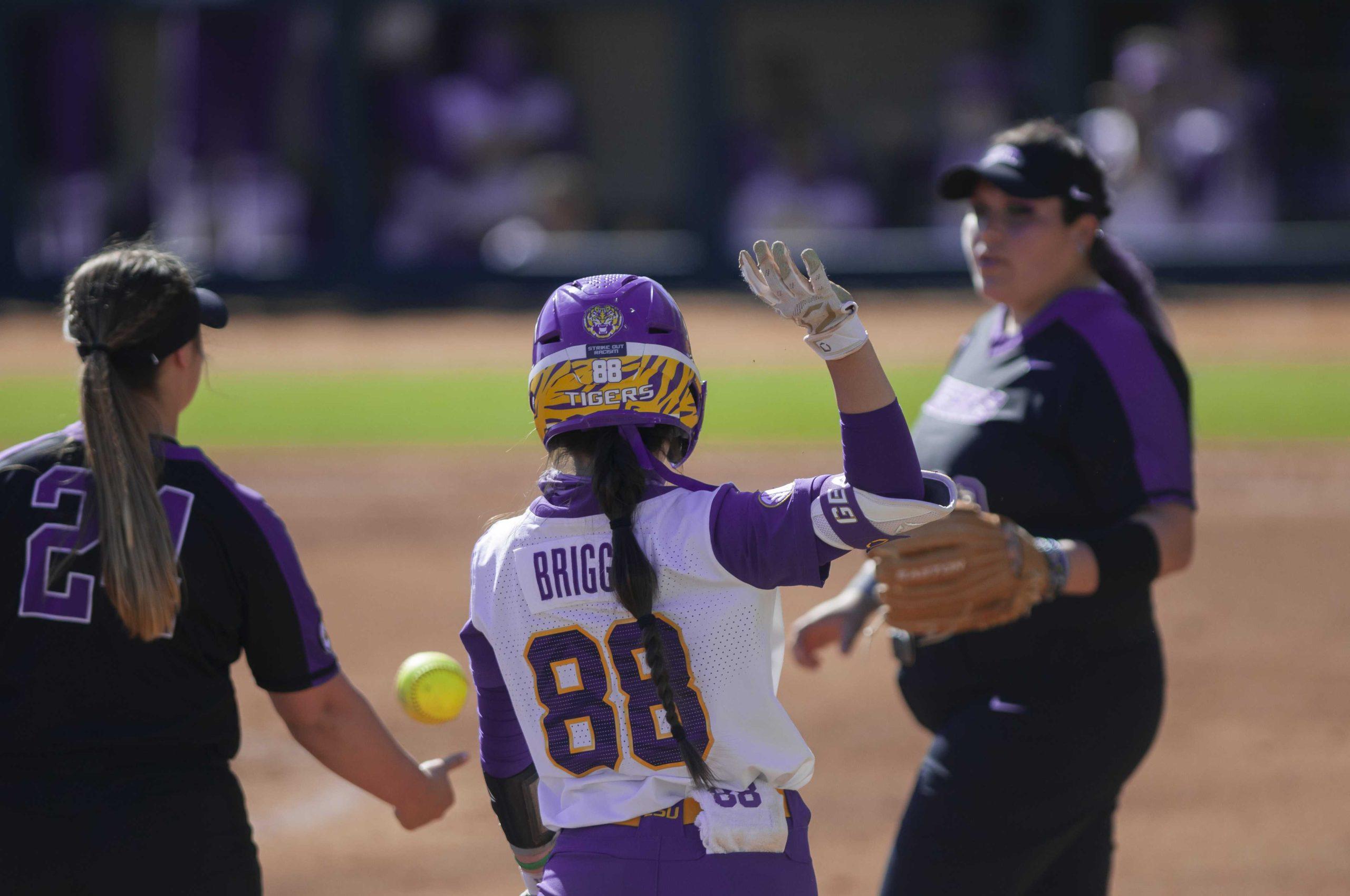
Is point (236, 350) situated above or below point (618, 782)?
above

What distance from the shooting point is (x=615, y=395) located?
2223 millimetres

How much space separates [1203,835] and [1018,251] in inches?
89.2

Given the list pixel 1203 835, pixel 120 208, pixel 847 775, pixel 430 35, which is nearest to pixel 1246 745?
pixel 1203 835

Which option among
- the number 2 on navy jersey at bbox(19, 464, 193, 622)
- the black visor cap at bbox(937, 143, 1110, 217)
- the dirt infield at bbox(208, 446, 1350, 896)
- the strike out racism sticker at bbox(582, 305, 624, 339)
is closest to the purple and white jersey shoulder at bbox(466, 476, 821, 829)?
the strike out racism sticker at bbox(582, 305, 624, 339)

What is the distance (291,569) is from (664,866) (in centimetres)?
82

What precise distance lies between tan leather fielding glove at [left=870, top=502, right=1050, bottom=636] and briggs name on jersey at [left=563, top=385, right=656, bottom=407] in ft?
2.62

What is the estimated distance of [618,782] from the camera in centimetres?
217

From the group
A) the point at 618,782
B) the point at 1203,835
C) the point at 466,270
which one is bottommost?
the point at 1203,835

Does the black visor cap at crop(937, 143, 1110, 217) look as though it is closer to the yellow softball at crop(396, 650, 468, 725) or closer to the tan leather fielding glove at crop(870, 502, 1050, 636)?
the tan leather fielding glove at crop(870, 502, 1050, 636)

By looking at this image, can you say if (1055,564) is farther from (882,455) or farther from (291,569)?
(291,569)

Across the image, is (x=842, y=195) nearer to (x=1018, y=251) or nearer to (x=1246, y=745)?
(x=1246, y=745)

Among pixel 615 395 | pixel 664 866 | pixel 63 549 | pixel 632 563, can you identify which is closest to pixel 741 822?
pixel 664 866

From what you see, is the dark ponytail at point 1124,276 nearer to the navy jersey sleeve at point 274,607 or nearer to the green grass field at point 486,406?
the navy jersey sleeve at point 274,607

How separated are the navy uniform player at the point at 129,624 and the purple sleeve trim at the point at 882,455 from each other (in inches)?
39.0
